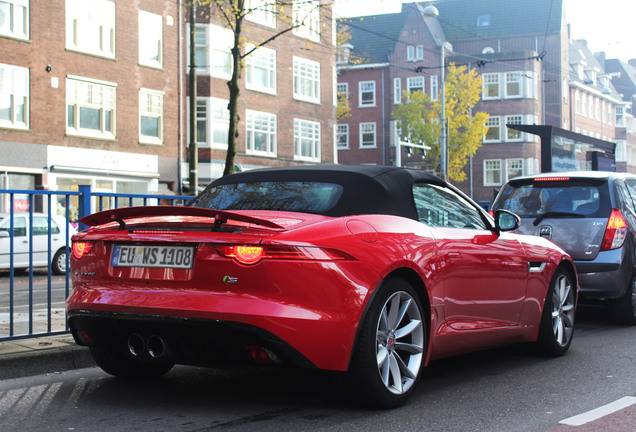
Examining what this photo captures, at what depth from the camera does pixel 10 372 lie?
595 centimetres

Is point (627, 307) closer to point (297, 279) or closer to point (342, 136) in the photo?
point (297, 279)

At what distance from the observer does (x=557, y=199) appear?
9359 mm

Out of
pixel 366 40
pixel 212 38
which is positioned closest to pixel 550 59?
pixel 366 40

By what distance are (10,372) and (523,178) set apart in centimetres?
613

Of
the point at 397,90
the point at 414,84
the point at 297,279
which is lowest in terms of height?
the point at 297,279

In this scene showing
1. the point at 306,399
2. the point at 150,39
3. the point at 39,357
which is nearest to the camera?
the point at 306,399

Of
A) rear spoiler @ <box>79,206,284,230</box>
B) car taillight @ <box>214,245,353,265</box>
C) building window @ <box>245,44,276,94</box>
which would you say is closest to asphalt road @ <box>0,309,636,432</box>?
car taillight @ <box>214,245,353,265</box>

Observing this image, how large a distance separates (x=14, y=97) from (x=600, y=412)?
85.2 feet

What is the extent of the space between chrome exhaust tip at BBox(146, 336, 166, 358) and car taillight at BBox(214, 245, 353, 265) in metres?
0.74

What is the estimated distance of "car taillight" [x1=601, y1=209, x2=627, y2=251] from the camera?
901cm

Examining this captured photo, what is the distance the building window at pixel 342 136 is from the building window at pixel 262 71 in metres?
28.9

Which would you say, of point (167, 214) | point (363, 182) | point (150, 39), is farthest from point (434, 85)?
point (167, 214)

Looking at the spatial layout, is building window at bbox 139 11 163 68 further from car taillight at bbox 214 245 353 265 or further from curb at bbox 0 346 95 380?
car taillight at bbox 214 245 353 265

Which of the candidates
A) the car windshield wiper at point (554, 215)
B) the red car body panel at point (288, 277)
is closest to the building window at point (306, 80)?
the car windshield wiper at point (554, 215)
